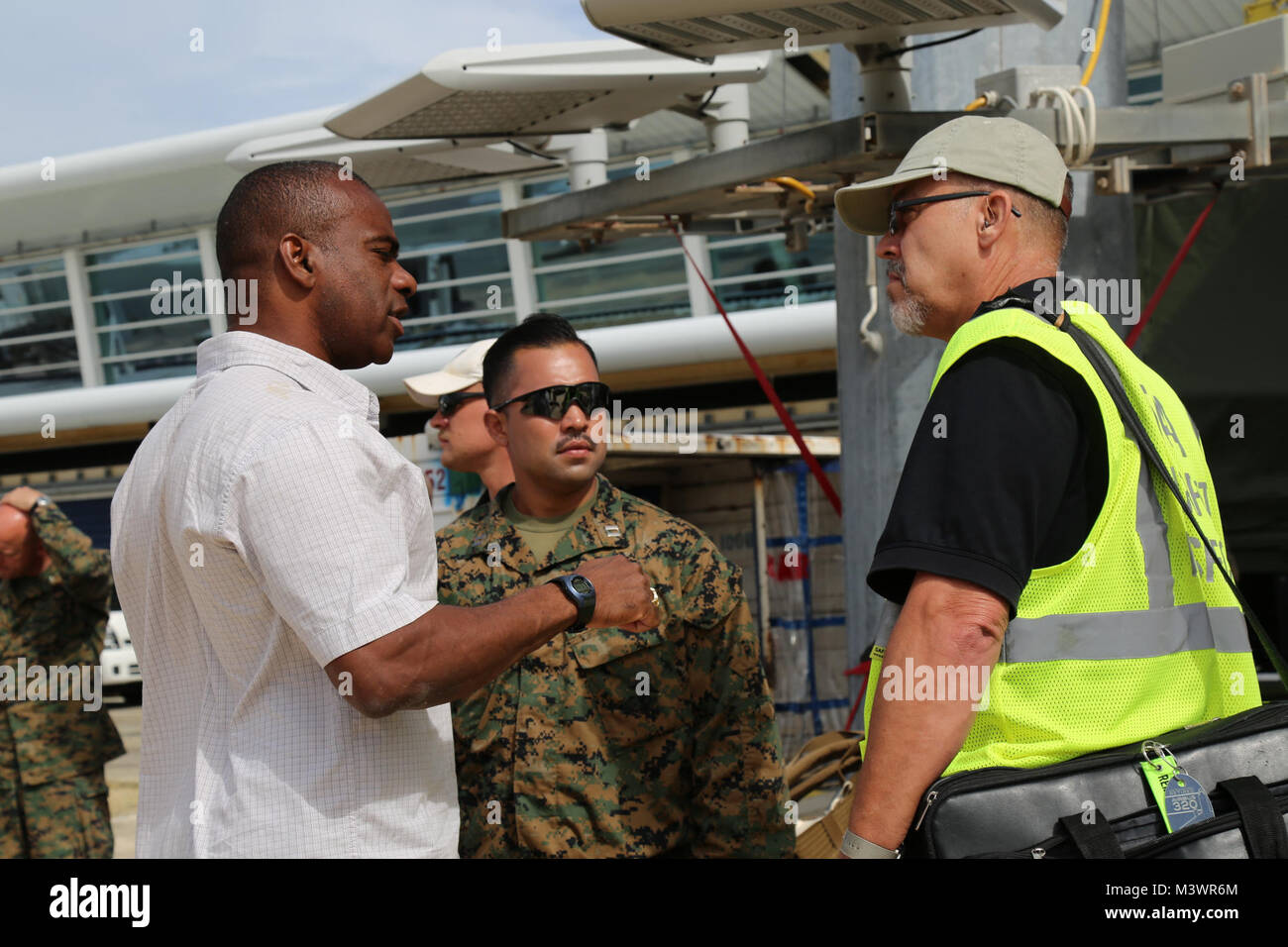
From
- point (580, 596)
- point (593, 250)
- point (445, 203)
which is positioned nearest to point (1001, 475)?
point (580, 596)

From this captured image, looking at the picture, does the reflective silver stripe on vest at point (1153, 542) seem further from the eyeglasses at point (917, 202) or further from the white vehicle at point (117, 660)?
the white vehicle at point (117, 660)

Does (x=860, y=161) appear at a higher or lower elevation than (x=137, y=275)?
lower

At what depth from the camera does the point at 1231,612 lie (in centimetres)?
201

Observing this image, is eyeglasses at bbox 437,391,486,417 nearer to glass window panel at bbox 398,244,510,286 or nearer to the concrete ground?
the concrete ground

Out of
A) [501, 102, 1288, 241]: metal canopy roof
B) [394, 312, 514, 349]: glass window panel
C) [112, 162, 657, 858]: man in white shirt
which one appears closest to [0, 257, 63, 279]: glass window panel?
[394, 312, 514, 349]: glass window panel

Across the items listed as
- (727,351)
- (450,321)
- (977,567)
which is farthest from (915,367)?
(450,321)

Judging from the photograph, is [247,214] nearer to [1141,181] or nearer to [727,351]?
[1141,181]

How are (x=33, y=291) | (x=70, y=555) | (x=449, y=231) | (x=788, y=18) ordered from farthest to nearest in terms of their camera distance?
(x=33, y=291) → (x=449, y=231) → (x=70, y=555) → (x=788, y=18)

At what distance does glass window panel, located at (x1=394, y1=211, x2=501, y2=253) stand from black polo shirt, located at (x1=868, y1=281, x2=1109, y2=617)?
1394cm

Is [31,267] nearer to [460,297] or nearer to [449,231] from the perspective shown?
[449,231]

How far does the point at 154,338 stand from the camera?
17.7 m

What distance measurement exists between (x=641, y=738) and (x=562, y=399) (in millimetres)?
884

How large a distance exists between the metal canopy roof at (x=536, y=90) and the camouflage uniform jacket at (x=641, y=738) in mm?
1370

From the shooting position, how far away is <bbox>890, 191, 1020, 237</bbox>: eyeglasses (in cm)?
212
